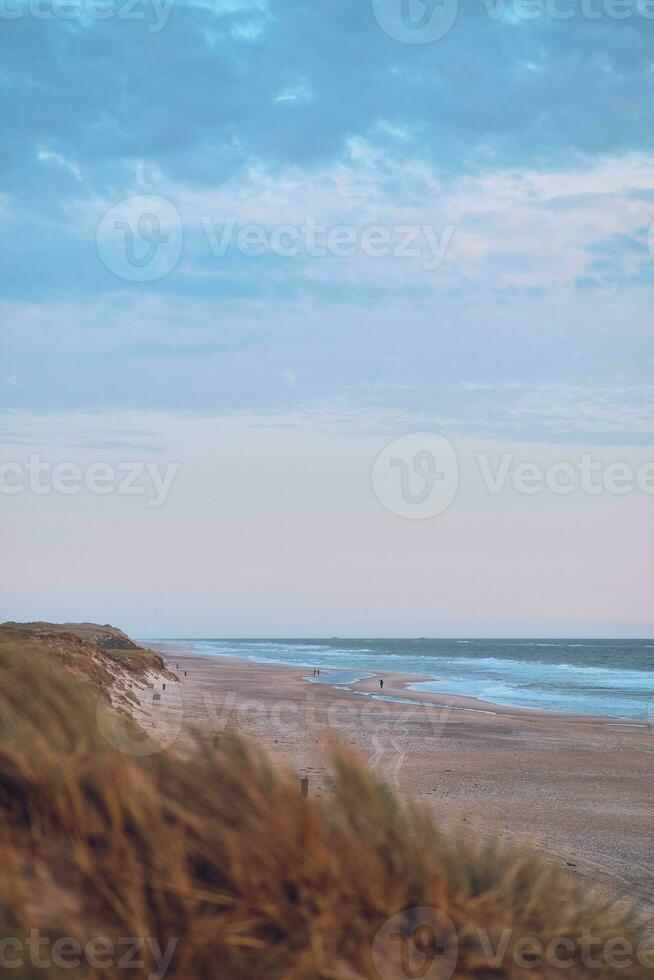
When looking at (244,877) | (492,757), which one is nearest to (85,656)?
(492,757)

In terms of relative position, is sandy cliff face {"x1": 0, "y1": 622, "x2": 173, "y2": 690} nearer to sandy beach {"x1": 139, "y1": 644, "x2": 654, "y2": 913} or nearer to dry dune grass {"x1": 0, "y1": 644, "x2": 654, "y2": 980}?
sandy beach {"x1": 139, "y1": 644, "x2": 654, "y2": 913}

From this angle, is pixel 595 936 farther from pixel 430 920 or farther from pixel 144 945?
pixel 144 945

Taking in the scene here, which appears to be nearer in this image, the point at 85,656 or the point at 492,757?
the point at 492,757

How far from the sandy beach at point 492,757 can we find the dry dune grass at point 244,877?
709 millimetres

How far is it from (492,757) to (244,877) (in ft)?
44.8

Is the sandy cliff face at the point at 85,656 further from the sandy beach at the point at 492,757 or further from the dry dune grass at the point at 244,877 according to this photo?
the dry dune grass at the point at 244,877

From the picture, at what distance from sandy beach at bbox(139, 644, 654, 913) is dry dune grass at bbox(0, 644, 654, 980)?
71cm

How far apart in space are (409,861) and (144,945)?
4.05 feet

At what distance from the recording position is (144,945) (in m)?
3.10

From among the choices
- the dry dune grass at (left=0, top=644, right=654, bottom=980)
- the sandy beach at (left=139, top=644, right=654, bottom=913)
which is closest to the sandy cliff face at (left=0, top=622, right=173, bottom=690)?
the sandy beach at (left=139, top=644, right=654, bottom=913)

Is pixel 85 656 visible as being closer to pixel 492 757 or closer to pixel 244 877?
pixel 492 757

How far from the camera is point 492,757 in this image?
1611cm

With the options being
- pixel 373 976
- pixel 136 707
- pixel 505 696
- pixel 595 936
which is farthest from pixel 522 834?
pixel 505 696

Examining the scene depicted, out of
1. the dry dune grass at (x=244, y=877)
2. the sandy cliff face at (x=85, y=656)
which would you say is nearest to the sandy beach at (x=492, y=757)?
the dry dune grass at (x=244, y=877)
